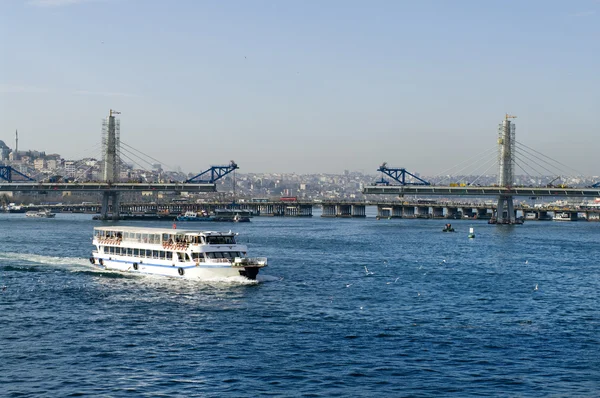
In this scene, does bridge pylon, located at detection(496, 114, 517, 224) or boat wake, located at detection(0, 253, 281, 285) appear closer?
boat wake, located at detection(0, 253, 281, 285)

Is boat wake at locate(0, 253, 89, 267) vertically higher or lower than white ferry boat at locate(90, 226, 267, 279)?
lower

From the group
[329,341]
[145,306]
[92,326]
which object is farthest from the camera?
[145,306]

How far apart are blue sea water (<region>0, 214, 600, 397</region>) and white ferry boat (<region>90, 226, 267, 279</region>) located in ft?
4.20

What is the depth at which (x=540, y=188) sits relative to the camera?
199 m

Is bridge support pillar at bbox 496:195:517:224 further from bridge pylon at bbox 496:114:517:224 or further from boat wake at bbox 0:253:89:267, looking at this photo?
boat wake at bbox 0:253:89:267

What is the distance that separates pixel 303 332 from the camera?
4481 cm

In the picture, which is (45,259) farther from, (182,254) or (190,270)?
(190,270)

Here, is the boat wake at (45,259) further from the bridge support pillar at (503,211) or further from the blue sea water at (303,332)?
the bridge support pillar at (503,211)

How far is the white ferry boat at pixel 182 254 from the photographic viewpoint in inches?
2509

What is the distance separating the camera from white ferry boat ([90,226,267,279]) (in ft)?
209

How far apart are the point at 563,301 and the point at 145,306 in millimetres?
28942

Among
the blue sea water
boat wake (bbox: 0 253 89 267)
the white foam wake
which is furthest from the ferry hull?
the white foam wake

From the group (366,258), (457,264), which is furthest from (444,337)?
(366,258)

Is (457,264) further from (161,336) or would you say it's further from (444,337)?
(161,336)
